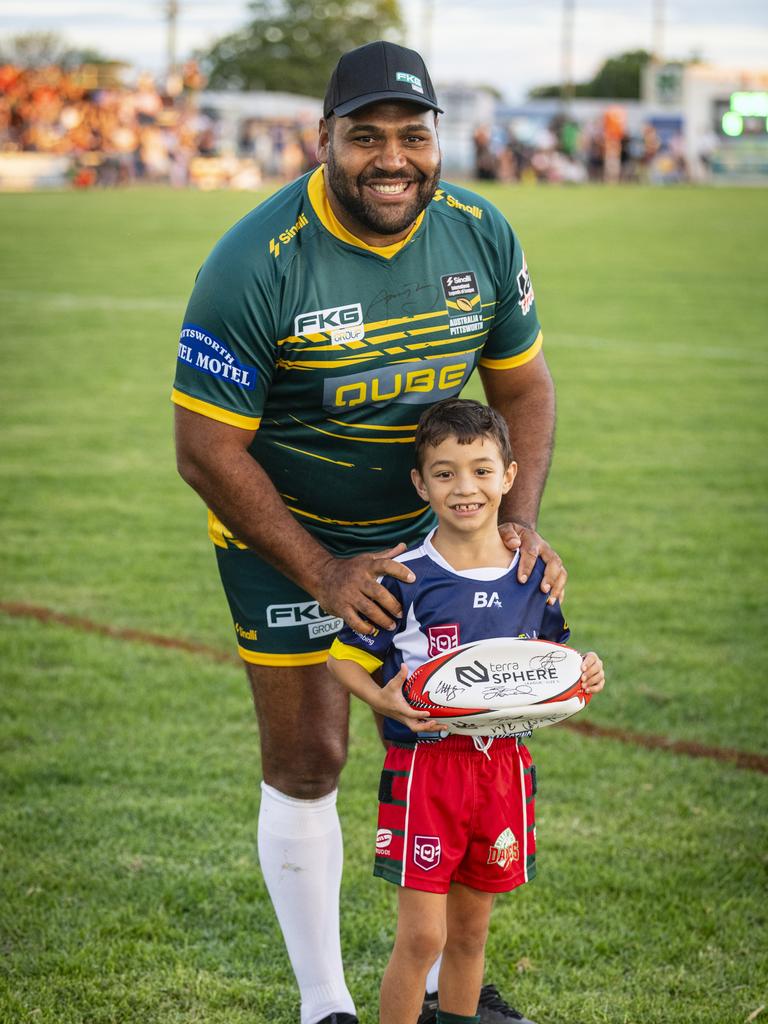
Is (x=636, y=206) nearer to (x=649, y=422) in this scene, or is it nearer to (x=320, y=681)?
(x=649, y=422)

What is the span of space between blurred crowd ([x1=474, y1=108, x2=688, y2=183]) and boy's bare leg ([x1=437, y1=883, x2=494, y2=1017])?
46.1 meters

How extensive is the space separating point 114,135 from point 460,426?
44.1 m

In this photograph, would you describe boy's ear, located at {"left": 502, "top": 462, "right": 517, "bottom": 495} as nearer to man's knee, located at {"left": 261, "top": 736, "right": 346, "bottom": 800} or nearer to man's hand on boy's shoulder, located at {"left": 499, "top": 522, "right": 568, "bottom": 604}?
man's hand on boy's shoulder, located at {"left": 499, "top": 522, "right": 568, "bottom": 604}

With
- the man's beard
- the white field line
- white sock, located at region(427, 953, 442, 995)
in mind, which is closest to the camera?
the man's beard

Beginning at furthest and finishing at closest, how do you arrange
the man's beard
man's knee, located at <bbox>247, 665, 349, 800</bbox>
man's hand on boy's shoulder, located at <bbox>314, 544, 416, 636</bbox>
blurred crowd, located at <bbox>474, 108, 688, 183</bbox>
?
blurred crowd, located at <bbox>474, 108, 688, 183</bbox>
man's knee, located at <bbox>247, 665, 349, 800</bbox>
the man's beard
man's hand on boy's shoulder, located at <bbox>314, 544, 416, 636</bbox>

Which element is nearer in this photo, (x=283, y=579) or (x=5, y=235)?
(x=283, y=579)

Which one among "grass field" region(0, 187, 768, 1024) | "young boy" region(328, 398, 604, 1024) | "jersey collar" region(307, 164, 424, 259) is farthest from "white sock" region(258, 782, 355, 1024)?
"jersey collar" region(307, 164, 424, 259)

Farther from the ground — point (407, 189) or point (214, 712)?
point (407, 189)

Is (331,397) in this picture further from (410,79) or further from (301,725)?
(301,725)

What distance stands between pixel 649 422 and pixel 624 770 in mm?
6351

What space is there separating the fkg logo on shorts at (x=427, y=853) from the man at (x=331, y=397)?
470 millimetres

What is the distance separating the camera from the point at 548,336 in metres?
15.1

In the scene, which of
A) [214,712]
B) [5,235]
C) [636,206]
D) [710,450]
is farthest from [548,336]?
[636,206]

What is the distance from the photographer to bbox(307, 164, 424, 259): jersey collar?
3014 millimetres
